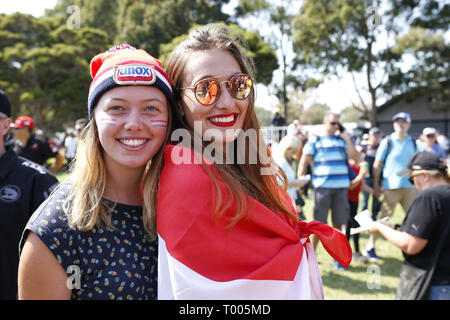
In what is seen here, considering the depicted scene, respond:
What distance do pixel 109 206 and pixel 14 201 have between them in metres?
1.18

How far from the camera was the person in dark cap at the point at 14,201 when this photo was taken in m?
2.21

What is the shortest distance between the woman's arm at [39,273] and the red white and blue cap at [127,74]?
1.74 ft

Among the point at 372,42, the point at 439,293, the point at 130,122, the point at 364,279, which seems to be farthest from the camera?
the point at 372,42

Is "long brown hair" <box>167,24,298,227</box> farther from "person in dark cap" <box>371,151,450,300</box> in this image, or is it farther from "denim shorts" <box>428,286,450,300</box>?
"denim shorts" <box>428,286,450,300</box>

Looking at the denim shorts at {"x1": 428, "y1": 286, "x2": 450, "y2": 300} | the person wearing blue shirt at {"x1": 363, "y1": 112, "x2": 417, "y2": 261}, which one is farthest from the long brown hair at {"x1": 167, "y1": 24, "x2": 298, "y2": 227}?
the person wearing blue shirt at {"x1": 363, "y1": 112, "x2": 417, "y2": 261}

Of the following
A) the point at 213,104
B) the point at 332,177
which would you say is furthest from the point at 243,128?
the point at 332,177

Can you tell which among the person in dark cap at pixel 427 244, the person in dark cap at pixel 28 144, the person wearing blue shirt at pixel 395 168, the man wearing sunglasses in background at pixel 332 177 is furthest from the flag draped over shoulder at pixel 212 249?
the person in dark cap at pixel 28 144

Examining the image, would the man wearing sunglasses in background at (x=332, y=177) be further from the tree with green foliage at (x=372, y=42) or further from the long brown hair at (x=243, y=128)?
the tree with green foliage at (x=372, y=42)

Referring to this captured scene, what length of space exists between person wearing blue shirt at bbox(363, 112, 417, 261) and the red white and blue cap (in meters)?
5.06

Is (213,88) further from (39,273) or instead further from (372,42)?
(372,42)

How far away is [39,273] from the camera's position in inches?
48.3

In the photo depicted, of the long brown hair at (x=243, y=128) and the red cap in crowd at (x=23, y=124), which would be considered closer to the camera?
the long brown hair at (x=243, y=128)

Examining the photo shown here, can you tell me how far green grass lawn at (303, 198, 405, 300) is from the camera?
431 centimetres
